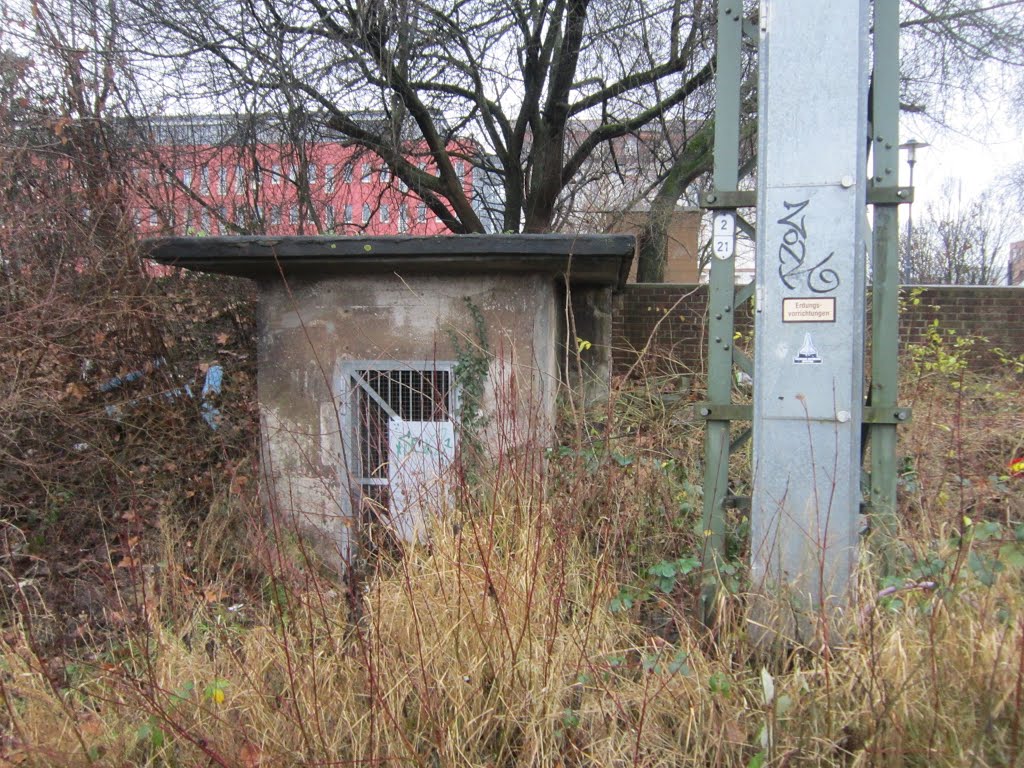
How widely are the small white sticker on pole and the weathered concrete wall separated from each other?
7.38 ft

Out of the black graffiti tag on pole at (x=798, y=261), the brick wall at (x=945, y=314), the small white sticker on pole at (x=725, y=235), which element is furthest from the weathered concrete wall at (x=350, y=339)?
the brick wall at (x=945, y=314)

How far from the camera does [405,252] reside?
16.4 ft

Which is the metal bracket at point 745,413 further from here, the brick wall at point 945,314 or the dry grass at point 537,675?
the brick wall at point 945,314

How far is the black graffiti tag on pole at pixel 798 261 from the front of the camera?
2.89 m

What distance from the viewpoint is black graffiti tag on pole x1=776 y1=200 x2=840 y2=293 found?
9.48 feet

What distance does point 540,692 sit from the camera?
96.9 inches

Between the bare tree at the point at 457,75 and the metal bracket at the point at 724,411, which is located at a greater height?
the bare tree at the point at 457,75

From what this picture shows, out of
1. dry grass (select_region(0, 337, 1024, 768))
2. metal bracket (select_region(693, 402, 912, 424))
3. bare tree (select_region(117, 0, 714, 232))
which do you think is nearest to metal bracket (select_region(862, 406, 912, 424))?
metal bracket (select_region(693, 402, 912, 424))

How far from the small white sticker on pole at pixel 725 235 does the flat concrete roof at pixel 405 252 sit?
1.53 metres

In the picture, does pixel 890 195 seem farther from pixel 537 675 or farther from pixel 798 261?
pixel 537 675

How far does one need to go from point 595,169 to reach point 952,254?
62.2 ft

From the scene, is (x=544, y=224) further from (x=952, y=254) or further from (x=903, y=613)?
(x=952, y=254)

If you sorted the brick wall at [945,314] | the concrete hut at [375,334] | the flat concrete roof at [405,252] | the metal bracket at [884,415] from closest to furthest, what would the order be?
the metal bracket at [884,415] < the flat concrete roof at [405,252] < the concrete hut at [375,334] < the brick wall at [945,314]

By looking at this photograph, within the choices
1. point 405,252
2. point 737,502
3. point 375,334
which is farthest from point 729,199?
point 375,334
